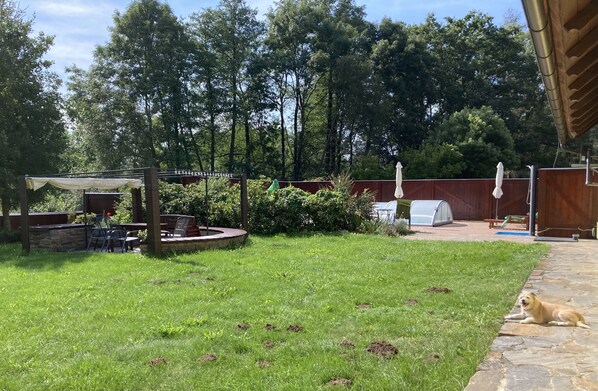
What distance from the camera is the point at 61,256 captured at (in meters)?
10.3

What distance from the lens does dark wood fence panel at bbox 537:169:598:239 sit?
38.3 feet

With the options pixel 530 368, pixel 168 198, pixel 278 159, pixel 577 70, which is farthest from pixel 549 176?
pixel 278 159

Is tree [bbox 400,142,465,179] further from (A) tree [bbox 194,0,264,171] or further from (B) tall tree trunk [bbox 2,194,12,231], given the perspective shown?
(B) tall tree trunk [bbox 2,194,12,231]

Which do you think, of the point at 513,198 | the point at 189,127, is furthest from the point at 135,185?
the point at 189,127

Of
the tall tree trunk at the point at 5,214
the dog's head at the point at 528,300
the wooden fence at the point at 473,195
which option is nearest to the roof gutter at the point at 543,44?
the dog's head at the point at 528,300

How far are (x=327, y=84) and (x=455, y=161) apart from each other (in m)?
11.0

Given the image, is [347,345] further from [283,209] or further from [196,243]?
[283,209]

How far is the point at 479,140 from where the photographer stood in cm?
2808

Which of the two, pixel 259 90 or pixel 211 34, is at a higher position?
pixel 211 34

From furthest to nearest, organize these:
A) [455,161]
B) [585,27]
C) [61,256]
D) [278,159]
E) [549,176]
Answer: [278,159], [455,161], [549,176], [61,256], [585,27]

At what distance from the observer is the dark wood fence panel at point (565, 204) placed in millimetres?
11680

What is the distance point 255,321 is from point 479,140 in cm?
2648

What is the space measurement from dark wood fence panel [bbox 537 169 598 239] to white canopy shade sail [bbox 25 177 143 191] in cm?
1123

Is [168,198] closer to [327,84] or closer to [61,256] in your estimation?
[61,256]
